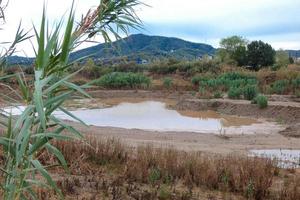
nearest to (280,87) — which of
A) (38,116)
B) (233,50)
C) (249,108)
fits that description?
(249,108)

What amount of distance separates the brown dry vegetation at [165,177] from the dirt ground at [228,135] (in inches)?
76.2

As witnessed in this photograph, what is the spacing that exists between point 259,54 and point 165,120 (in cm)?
3606

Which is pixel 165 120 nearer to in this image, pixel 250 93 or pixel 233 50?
pixel 250 93

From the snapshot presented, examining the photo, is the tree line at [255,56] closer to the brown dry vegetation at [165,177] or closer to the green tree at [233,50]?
the green tree at [233,50]

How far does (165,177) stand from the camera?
8500mm

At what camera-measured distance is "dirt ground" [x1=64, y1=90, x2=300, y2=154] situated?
50.2 feet

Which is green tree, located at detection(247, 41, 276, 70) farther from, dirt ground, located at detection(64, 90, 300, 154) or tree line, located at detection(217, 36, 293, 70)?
dirt ground, located at detection(64, 90, 300, 154)

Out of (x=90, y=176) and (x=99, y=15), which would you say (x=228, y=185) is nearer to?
(x=90, y=176)

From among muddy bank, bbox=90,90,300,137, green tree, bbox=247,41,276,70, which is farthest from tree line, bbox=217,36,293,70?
muddy bank, bbox=90,90,300,137

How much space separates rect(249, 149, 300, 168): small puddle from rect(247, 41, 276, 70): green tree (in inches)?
1714

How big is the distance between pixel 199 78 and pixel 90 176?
117 feet

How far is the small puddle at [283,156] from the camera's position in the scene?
38.4 ft

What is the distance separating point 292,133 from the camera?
18672 mm

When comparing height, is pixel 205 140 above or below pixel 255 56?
below
